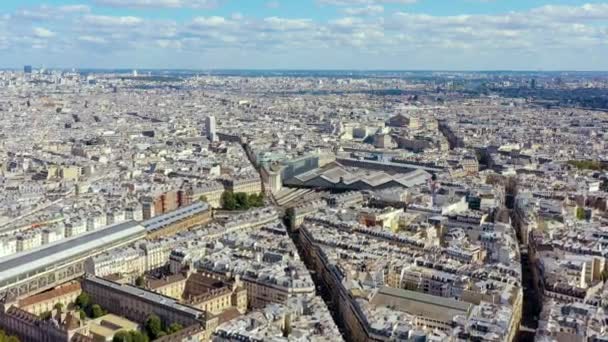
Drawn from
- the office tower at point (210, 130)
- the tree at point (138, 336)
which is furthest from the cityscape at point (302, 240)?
the office tower at point (210, 130)

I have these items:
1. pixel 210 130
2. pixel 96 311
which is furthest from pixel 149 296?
pixel 210 130

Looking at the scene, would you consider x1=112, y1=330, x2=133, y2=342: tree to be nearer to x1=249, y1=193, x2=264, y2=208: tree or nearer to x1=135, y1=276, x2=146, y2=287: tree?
x1=135, y1=276, x2=146, y2=287: tree

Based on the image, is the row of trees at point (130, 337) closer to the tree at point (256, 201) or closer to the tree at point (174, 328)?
the tree at point (174, 328)

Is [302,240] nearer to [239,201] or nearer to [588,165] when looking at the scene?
[239,201]

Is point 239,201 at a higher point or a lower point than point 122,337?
higher

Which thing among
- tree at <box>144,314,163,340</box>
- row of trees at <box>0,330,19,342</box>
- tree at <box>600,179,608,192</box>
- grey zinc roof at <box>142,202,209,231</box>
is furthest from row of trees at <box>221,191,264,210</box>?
tree at <box>600,179,608,192</box>

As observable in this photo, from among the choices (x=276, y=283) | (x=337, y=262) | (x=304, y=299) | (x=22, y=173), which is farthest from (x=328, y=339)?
(x=22, y=173)
